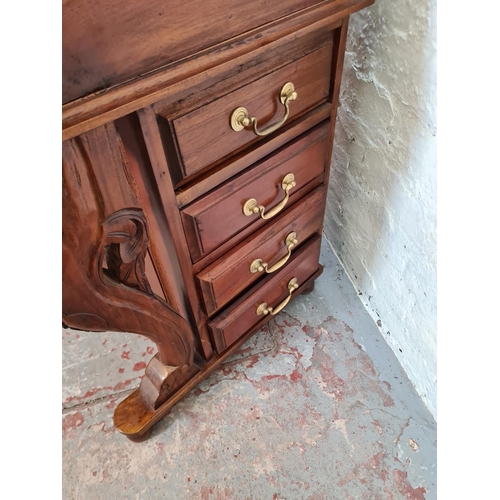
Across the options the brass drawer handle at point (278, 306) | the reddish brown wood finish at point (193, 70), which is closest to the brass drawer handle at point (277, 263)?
the brass drawer handle at point (278, 306)

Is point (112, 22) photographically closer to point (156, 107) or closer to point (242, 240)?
point (156, 107)

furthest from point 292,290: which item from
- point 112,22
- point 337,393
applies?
point 112,22

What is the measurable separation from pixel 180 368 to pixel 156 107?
654mm

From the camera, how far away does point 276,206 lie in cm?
87

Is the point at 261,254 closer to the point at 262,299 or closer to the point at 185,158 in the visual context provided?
the point at 262,299

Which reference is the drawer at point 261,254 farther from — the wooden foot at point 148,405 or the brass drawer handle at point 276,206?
the wooden foot at point 148,405

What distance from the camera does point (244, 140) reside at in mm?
712

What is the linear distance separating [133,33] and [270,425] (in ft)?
3.13

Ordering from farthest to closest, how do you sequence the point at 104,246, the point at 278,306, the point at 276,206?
the point at 278,306 → the point at 276,206 → the point at 104,246

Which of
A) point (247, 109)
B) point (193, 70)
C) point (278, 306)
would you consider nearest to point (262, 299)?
point (278, 306)

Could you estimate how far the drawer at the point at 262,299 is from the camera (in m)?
0.99

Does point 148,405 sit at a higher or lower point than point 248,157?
lower

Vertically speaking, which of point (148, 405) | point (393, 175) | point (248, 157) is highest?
point (248, 157)

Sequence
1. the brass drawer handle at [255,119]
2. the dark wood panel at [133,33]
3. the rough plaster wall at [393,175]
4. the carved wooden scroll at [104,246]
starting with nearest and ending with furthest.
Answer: the dark wood panel at [133,33]
the carved wooden scroll at [104,246]
the brass drawer handle at [255,119]
the rough plaster wall at [393,175]
